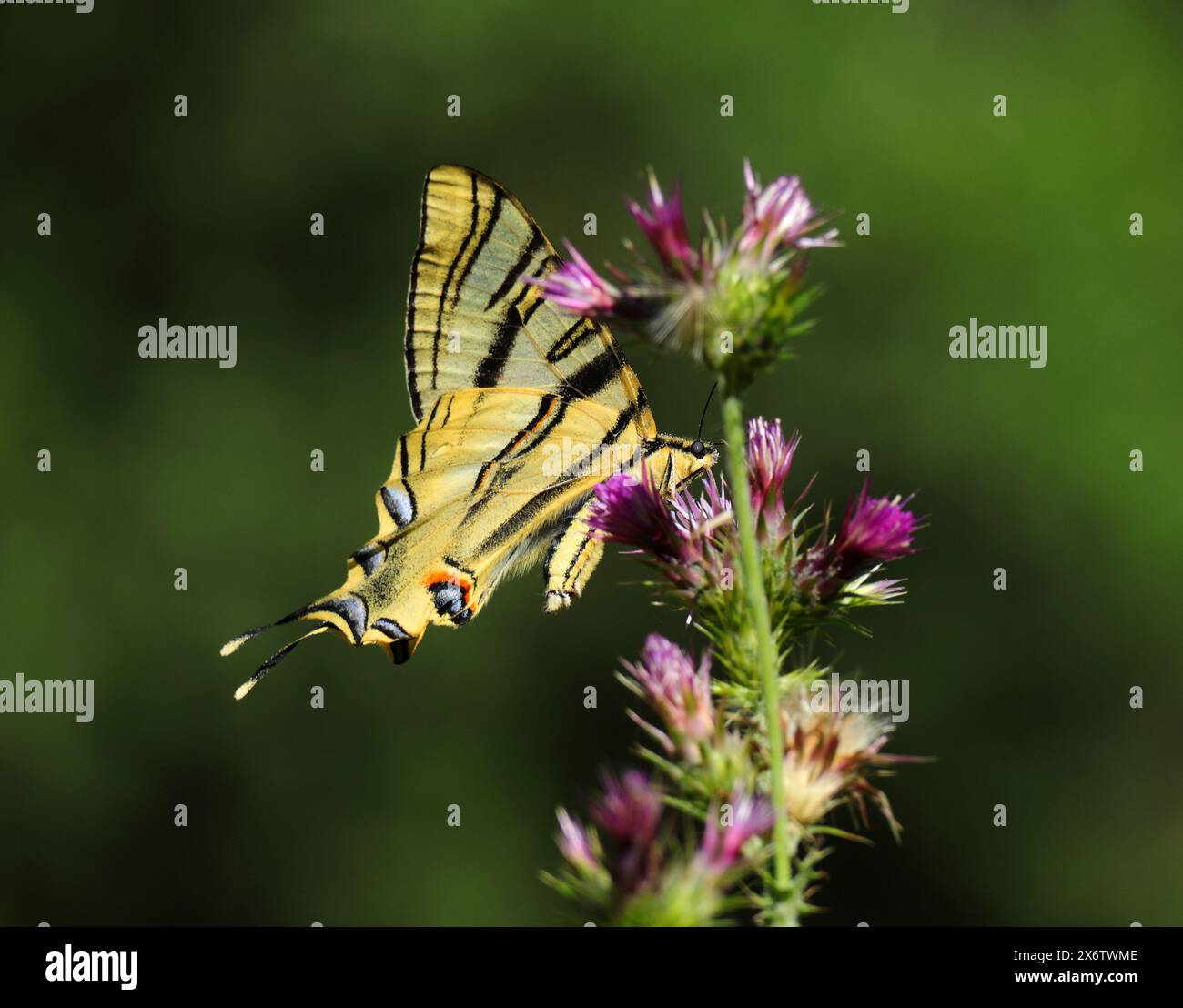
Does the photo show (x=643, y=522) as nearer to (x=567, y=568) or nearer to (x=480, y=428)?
(x=567, y=568)

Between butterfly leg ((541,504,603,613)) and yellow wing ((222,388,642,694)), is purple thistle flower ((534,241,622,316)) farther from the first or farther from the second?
yellow wing ((222,388,642,694))

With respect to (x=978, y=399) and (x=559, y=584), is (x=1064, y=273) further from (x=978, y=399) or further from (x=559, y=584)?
(x=559, y=584)

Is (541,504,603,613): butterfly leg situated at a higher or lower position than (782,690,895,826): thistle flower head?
higher

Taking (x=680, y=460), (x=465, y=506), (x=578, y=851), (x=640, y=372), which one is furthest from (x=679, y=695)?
(x=640, y=372)

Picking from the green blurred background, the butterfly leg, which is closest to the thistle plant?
the butterfly leg

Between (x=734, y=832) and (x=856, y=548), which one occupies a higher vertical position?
(x=856, y=548)

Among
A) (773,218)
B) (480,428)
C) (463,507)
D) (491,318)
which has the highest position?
(491,318)

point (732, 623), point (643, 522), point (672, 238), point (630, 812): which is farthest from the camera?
point (643, 522)
